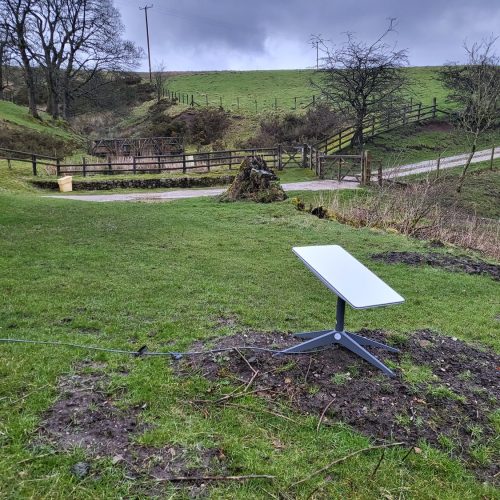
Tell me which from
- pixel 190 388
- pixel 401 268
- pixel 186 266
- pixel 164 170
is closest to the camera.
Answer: pixel 190 388

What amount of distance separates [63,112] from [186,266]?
39.4 m

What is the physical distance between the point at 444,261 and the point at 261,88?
156 ft

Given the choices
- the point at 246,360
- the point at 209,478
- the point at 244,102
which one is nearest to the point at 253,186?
the point at 246,360

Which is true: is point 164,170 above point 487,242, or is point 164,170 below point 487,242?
above

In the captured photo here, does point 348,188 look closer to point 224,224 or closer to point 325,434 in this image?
point 224,224

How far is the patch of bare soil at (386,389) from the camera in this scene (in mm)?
3031

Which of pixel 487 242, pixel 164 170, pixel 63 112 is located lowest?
pixel 487 242

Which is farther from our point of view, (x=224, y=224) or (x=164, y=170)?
(x=164, y=170)

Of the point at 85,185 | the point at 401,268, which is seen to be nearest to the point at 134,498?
the point at 401,268

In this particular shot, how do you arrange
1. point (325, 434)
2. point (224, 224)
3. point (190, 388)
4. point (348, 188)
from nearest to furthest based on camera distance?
1. point (325, 434)
2. point (190, 388)
3. point (224, 224)
4. point (348, 188)

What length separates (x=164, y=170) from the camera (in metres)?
23.0

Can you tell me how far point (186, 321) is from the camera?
488 centimetres

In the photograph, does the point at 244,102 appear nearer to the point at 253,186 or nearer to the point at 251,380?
the point at 253,186

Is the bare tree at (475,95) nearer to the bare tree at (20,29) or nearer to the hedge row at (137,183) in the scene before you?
the hedge row at (137,183)
